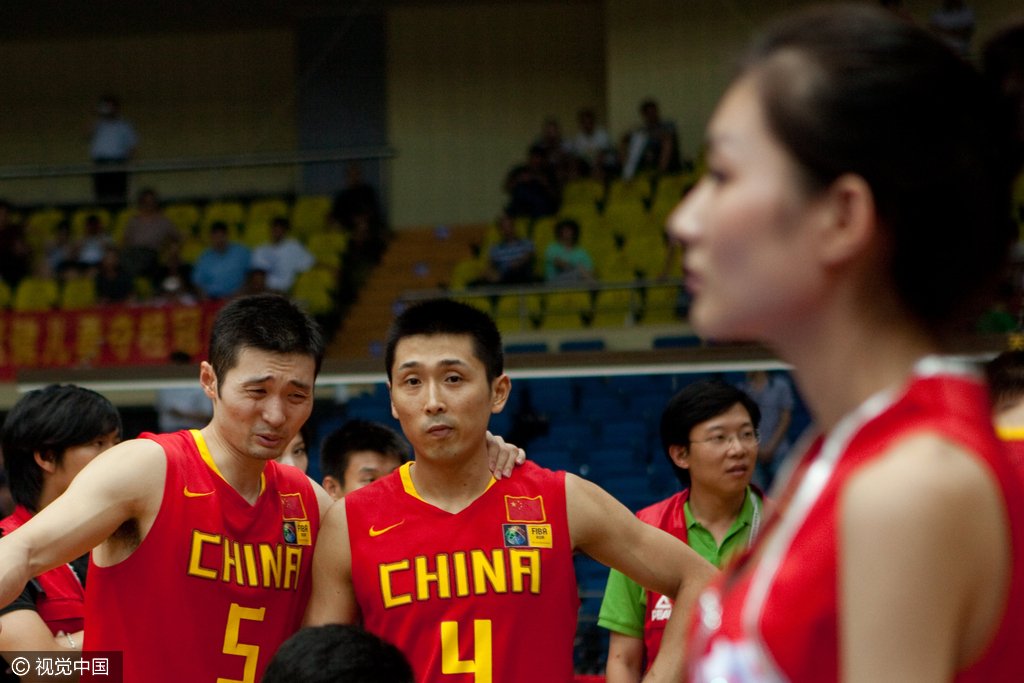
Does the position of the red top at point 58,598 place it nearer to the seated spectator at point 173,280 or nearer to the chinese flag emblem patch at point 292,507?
the chinese flag emblem patch at point 292,507

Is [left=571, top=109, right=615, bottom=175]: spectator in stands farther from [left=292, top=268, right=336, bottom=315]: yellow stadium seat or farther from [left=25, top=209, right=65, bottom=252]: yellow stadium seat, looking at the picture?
[left=25, top=209, right=65, bottom=252]: yellow stadium seat

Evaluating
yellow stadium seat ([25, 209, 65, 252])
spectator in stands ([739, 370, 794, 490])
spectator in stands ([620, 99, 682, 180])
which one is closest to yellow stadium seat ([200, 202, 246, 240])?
yellow stadium seat ([25, 209, 65, 252])

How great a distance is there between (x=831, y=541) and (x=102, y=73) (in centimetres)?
1769

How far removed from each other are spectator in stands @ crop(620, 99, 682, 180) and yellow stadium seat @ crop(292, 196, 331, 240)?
427 centimetres

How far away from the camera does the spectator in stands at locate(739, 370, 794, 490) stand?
4.84 metres

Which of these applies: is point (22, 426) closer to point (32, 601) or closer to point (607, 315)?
point (32, 601)

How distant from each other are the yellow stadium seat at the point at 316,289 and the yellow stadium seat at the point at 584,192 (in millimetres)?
3185

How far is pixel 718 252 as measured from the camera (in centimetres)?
90

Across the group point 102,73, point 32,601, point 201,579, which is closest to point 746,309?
point 201,579

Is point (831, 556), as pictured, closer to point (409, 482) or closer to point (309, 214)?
point (409, 482)

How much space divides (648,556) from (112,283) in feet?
32.5

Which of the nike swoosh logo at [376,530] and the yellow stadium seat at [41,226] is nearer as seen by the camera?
the nike swoosh logo at [376,530]

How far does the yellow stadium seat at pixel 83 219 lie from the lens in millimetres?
13484

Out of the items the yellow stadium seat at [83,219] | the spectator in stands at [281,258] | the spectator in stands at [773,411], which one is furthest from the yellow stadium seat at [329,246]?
the spectator in stands at [773,411]
